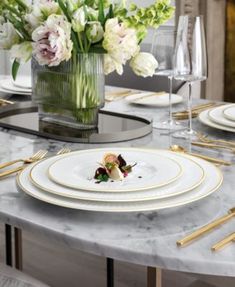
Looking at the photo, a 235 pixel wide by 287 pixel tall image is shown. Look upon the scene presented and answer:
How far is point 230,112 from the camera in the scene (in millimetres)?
1654

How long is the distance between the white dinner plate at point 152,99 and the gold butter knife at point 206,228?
90 centimetres

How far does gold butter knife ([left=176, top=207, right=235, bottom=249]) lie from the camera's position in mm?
905

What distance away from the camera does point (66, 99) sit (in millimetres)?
1548

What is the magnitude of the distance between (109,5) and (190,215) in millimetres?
712

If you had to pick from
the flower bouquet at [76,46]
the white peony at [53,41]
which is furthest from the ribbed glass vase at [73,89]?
the white peony at [53,41]

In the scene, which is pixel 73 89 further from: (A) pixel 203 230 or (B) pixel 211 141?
(A) pixel 203 230

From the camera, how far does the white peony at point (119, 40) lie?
1420 millimetres

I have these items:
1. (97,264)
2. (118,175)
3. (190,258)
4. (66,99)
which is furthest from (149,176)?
(97,264)

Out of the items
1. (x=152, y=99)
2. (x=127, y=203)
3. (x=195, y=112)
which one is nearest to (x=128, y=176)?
(x=127, y=203)

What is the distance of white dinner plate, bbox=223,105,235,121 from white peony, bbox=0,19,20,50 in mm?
561

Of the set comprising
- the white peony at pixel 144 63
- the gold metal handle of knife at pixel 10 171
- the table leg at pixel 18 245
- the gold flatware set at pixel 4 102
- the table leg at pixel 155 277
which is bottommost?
the table leg at pixel 18 245

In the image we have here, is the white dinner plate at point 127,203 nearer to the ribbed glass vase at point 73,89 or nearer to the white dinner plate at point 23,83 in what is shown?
the ribbed glass vase at point 73,89

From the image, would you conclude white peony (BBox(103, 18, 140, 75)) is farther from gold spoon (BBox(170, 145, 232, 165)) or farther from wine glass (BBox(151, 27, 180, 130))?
gold spoon (BBox(170, 145, 232, 165))

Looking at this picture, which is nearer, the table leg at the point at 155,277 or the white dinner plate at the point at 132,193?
the white dinner plate at the point at 132,193
